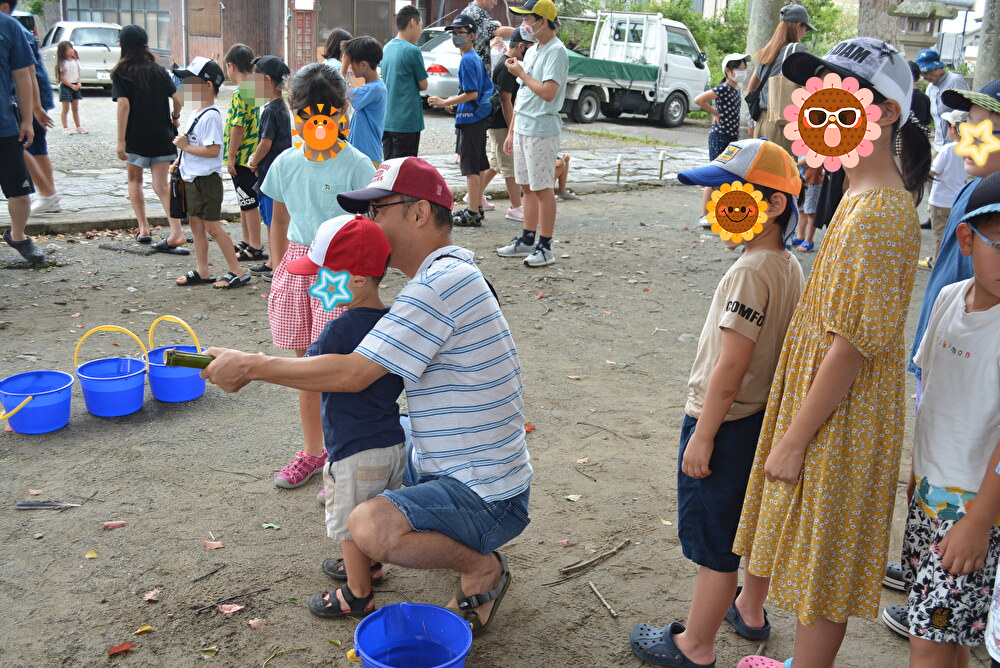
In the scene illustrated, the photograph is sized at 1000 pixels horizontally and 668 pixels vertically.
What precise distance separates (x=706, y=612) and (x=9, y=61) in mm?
6643

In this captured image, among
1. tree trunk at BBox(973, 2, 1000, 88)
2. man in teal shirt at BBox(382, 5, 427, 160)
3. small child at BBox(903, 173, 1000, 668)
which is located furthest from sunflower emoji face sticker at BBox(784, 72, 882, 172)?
tree trunk at BBox(973, 2, 1000, 88)

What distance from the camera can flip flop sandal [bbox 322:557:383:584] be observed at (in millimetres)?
3158

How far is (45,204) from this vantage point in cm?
813

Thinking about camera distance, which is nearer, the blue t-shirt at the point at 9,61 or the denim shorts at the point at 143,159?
the blue t-shirt at the point at 9,61

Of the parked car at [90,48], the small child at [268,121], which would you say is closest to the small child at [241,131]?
the small child at [268,121]

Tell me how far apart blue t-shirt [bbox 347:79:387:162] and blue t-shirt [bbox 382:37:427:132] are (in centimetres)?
89

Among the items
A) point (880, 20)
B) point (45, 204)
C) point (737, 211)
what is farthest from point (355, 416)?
point (880, 20)

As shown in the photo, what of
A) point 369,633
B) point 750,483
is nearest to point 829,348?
Result: point 750,483

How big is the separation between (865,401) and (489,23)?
7.63m

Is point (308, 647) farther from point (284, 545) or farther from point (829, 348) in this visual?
point (829, 348)

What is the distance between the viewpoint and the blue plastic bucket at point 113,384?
4281 millimetres

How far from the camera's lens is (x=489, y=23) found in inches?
352

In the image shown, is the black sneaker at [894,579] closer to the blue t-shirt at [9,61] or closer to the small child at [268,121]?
the small child at [268,121]

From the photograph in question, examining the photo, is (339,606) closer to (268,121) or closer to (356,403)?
(356,403)
